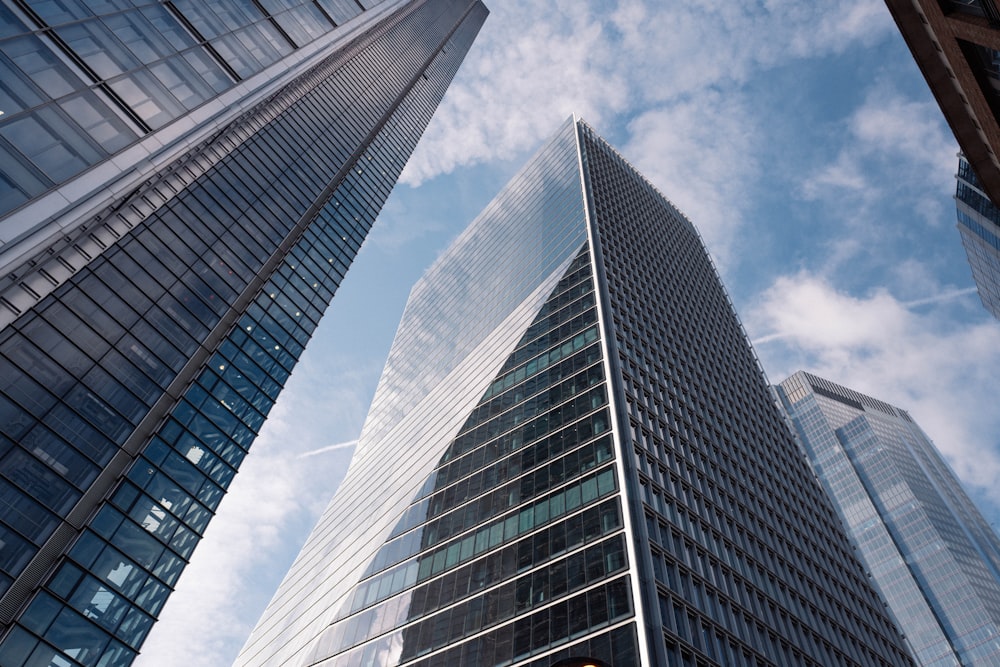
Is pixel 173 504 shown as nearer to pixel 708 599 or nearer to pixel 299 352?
pixel 299 352

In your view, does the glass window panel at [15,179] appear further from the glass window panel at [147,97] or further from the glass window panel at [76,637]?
the glass window panel at [76,637]

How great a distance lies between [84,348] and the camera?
35.7m

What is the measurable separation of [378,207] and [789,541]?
191 feet

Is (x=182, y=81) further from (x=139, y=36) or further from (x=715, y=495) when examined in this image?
(x=715, y=495)

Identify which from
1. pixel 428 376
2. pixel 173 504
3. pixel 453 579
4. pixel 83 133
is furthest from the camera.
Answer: pixel 428 376

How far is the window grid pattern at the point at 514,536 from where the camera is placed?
4088 cm

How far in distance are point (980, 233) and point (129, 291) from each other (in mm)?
104799

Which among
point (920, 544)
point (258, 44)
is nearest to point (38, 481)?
point (258, 44)

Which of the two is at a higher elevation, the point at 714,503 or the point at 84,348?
the point at 714,503

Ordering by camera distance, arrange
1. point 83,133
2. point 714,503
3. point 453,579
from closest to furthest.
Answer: point 83,133
point 453,579
point 714,503

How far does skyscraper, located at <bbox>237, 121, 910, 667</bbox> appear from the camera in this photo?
4153 cm

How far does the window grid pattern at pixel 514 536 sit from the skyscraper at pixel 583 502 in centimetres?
16

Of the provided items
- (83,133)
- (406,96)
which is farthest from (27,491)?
(406,96)

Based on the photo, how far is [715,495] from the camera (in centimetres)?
5675
